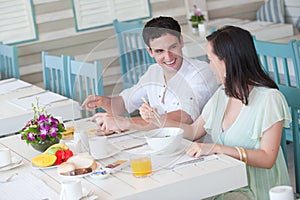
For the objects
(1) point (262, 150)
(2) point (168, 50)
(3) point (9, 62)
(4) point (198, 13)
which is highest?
(2) point (168, 50)

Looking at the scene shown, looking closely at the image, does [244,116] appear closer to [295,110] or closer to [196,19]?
[295,110]

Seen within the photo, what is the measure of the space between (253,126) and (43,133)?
0.80 meters

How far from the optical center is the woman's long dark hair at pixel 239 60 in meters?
2.40

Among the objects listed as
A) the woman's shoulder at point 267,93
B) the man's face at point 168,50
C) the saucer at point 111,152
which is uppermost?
the man's face at point 168,50

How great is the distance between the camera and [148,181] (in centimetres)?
→ 214

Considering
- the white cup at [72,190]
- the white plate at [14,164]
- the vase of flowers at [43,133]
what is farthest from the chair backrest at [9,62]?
the white cup at [72,190]

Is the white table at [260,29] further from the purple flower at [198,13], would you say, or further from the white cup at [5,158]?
the white cup at [5,158]

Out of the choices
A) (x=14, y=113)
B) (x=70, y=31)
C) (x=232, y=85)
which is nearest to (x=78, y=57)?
(x=70, y=31)

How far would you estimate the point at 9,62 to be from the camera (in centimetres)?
481

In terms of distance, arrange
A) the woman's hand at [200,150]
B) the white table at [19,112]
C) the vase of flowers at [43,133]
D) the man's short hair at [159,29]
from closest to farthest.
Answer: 1. the woman's hand at [200,150]
2. the man's short hair at [159,29]
3. the vase of flowers at [43,133]
4. the white table at [19,112]

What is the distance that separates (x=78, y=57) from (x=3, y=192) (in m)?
3.31

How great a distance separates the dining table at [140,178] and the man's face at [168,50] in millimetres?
261

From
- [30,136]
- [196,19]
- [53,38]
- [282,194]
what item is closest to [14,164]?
[30,136]

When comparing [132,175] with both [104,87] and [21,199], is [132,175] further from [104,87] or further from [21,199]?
[104,87]
